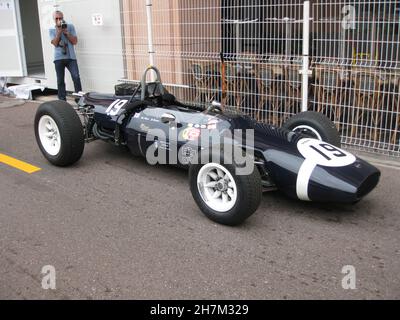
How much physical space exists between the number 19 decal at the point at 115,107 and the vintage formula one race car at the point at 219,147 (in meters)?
0.01

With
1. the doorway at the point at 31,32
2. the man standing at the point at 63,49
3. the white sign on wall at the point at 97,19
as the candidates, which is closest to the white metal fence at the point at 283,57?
the white sign on wall at the point at 97,19

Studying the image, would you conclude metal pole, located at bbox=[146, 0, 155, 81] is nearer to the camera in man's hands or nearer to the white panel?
the camera in man's hands

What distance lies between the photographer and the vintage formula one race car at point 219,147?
404 centimetres

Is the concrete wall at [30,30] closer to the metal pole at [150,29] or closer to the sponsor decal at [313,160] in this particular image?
the metal pole at [150,29]

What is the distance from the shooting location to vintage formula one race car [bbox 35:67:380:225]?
13.2 feet

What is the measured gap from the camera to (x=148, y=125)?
5.20 metres

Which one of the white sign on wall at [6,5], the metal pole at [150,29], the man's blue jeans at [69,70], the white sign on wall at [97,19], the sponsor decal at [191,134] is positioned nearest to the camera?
the sponsor decal at [191,134]

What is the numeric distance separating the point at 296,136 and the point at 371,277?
173 cm

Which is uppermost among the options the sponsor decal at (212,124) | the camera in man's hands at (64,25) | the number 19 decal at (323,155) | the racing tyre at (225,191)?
the camera in man's hands at (64,25)

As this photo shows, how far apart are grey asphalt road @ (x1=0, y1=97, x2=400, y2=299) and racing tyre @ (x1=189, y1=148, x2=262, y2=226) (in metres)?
0.14

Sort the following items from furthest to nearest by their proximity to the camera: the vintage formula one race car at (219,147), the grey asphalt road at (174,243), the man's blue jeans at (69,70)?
the man's blue jeans at (69,70) < the vintage formula one race car at (219,147) < the grey asphalt road at (174,243)

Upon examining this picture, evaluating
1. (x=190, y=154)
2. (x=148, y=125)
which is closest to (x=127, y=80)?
(x=148, y=125)

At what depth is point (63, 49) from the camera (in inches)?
364

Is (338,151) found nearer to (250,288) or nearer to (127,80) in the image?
(250,288)
